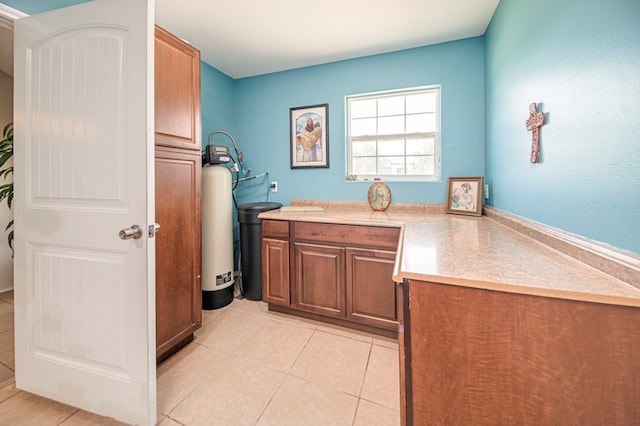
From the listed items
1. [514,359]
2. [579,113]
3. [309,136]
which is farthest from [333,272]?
[579,113]

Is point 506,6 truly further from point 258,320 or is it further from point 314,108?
point 258,320

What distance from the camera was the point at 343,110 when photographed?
8.68ft

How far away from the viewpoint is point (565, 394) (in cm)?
65

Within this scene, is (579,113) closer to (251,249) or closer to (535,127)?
(535,127)

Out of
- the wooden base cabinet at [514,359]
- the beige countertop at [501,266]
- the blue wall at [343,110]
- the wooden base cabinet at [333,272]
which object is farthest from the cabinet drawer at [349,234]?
the wooden base cabinet at [514,359]

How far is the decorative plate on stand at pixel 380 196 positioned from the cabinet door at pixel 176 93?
1.61m

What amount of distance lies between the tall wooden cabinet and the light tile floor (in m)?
0.25

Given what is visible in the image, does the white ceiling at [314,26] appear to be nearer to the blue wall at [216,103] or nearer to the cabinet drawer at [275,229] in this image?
the blue wall at [216,103]

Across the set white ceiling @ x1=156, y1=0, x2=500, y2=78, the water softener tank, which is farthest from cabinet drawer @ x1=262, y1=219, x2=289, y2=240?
white ceiling @ x1=156, y1=0, x2=500, y2=78

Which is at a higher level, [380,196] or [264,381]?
[380,196]

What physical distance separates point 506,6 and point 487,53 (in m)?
0.51

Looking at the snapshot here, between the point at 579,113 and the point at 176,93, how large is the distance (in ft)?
7.16

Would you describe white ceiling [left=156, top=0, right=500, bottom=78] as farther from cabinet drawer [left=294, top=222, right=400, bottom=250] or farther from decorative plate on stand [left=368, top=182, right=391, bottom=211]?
cabinet drawer [left=294, top=222, right=400, bottom=250]

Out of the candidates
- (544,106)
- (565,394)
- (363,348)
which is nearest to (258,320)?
(363,348)
